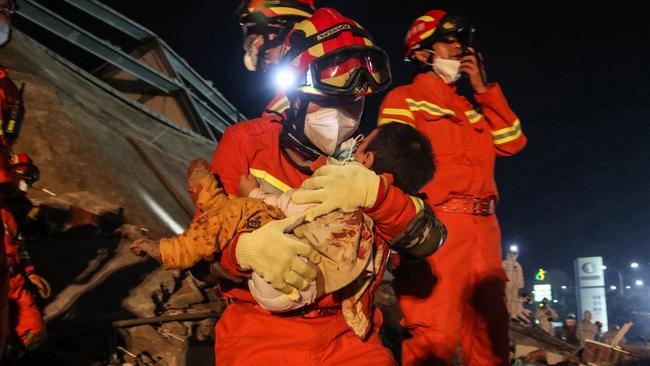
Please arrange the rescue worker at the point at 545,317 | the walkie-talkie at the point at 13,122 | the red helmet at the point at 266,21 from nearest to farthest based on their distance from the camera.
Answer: the walkie-talkie at the point at 13,122 < the red helmet at the point at 266,21 < the rescue worker at the point at 545,317


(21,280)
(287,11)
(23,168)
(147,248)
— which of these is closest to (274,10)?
(287,11)

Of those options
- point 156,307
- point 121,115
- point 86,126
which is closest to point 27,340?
point 156,307

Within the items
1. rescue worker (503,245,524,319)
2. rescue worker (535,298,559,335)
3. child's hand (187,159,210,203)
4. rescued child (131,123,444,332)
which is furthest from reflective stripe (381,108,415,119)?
rescue worker (535,298,559,335)

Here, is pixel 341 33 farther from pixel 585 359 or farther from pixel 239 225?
pixel 585 359

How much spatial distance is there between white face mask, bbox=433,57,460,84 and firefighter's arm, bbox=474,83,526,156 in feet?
0.69

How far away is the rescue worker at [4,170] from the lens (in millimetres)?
2162

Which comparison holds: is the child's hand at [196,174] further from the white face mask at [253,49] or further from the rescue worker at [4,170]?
the white face mask at [253,49]

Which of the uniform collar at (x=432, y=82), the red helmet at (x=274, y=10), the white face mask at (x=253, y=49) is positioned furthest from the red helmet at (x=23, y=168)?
the uniform collar at (x=432, y=82)

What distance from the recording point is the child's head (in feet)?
6.77

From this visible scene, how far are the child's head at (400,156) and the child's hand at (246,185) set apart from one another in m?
0.42

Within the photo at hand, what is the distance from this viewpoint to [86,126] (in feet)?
23.4

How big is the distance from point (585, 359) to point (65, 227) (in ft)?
18.1

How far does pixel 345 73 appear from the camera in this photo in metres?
2.06

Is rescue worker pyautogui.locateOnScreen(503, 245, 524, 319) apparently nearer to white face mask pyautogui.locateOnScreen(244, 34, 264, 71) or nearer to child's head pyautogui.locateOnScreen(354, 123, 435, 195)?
white face mask pyautogui.locateOnScreen(244, 34, 264, 71)
